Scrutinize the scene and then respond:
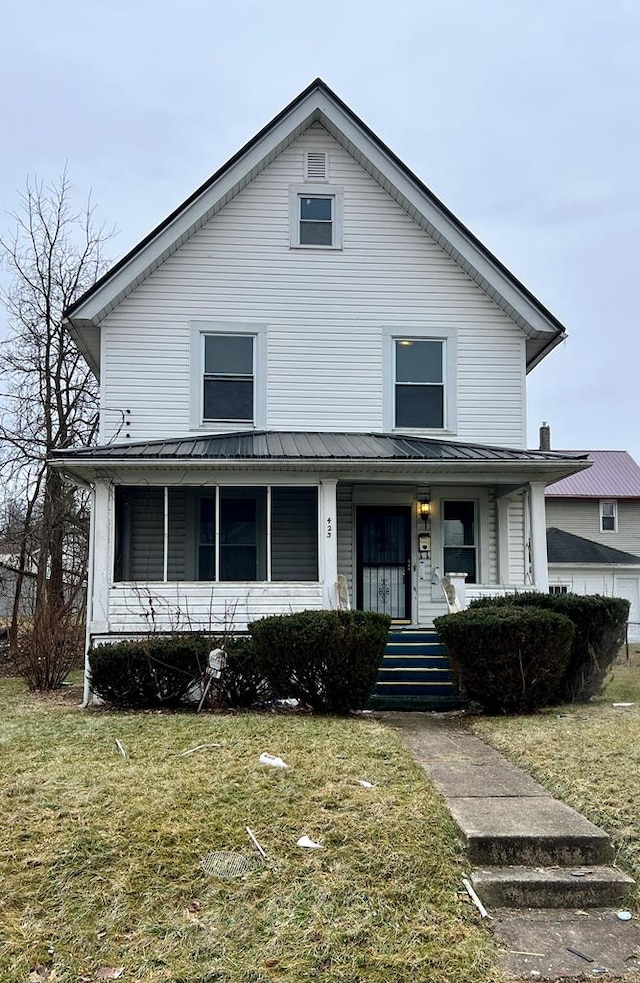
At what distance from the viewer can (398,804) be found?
536 centimetres

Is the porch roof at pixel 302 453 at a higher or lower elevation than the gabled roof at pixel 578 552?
higher

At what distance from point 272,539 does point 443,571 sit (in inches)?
114

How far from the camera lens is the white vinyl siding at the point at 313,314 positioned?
42.8 feet

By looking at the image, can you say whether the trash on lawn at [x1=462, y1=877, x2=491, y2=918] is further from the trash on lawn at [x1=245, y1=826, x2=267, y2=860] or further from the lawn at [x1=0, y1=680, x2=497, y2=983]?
the trash on lawn at [x1=245, y1=826, x2=267, y2=860]

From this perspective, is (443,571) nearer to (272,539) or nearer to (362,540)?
(362,540)

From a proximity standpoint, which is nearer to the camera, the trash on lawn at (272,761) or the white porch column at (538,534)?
the trash on lawn at (272,761)

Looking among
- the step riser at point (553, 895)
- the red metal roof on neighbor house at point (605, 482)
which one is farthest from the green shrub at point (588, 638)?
the red metal roof on neighbor house at point (605, 482)

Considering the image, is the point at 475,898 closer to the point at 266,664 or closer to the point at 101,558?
the point at 266,664

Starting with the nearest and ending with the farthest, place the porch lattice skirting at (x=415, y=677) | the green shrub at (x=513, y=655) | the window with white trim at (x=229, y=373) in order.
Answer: the green shrub at (x=513, y=655) < the porch lattice skirting at (x=415, y=677) < the window with white trim at (x=229, y=373)

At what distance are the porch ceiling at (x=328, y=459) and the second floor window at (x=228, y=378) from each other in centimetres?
76

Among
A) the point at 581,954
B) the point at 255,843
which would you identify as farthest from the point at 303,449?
the point at 581,954

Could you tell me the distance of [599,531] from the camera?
31125 millimetres

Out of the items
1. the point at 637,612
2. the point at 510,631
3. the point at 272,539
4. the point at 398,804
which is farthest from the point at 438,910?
the point at 637,612

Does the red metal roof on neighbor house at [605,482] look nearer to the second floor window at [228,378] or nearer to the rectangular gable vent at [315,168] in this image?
the rectangular gable vent at [315,168]
